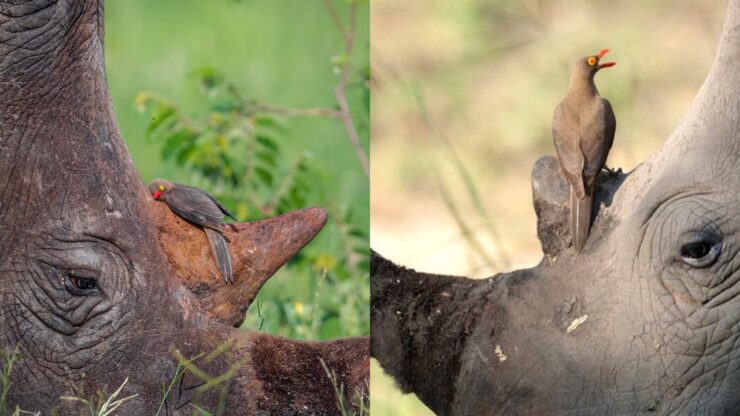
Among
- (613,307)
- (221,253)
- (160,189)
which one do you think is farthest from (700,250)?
(160,189)

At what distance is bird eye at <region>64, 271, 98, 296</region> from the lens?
11.8ft

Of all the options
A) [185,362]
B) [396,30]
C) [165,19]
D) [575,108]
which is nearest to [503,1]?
[396,30]

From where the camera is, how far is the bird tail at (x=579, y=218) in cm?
368

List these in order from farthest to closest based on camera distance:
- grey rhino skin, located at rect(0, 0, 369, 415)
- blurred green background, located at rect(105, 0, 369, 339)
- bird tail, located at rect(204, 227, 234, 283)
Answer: blurred green background, located at rect(105, 0, 369, 339)
bird tail, located at rect(204, 227, 234, 283)
grey rhino skin, located at rect(0, 0, 369, 415)

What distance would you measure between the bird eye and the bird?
0.88ft

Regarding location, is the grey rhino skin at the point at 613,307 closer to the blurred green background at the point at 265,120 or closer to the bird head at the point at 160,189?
the bird head at the point at 160,189

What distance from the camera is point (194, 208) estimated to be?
3.69 m

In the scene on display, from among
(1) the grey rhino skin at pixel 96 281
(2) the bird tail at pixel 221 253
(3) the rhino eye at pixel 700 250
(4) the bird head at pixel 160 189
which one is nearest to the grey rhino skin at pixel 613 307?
(3) the rhino eye at pixel 700 250

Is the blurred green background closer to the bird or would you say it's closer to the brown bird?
the bird

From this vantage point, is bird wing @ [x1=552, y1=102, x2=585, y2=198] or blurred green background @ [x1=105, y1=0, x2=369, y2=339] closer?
bird wing @ [x1=552, y1=102, x2=585, y2=198]

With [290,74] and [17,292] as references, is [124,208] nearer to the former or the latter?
[17,292]

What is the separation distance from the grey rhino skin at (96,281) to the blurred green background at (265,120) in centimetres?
62

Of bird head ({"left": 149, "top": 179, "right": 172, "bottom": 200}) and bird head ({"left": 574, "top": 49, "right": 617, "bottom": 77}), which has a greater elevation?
bird head ({"left": 574, "top": 49, "right": 617, "bottom": 77})

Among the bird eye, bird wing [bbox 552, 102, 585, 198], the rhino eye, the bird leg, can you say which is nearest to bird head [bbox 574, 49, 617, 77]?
bird wing [bbox 552, 102, 585, 198]
